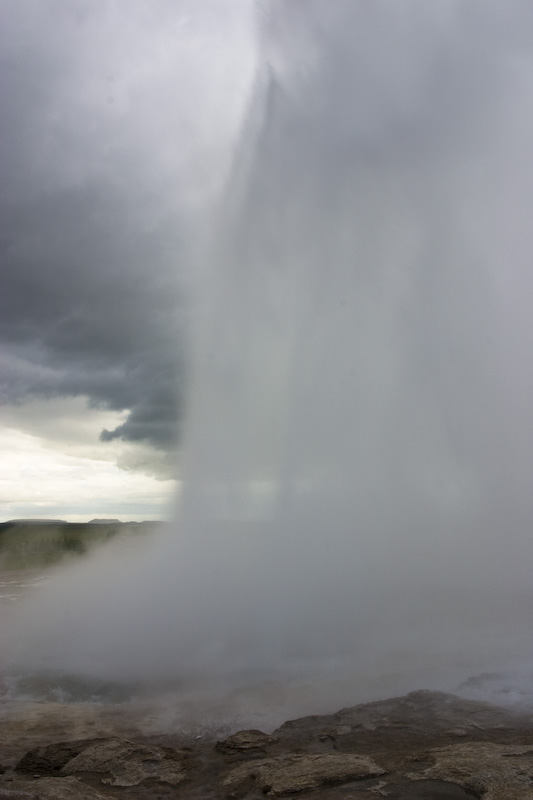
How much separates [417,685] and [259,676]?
356 cm

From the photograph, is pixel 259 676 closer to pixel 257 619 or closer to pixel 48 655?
pixel 257 619

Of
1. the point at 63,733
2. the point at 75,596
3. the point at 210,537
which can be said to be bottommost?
the point at 63,733

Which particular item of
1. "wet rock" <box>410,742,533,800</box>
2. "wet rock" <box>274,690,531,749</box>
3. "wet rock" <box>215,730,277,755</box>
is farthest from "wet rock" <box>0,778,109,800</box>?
"wet rock" <box>410,742,533,800</box>

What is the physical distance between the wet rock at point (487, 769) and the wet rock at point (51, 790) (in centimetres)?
423

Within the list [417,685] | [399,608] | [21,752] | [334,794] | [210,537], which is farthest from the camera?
[210,537]

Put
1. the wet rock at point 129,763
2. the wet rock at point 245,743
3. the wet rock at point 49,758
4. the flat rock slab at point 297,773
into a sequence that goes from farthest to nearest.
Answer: the wet rock at point 245,743, the wet rock at point 49,758, the wet rock at point 129,763, the flat rock slab at point 297,773

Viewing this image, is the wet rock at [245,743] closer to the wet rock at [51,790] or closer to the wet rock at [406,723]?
the wet rock at [406,723]

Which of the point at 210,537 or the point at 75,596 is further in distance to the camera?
the point at 210,537

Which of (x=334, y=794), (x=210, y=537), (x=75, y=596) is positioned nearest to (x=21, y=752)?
(x=334, y=794)

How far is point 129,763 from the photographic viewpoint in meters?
8.76

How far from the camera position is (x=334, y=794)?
7121 mm

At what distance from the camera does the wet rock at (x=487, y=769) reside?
22.4ft

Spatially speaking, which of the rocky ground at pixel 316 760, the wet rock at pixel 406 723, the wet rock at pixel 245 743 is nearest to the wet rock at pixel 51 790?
the rocky ground at pixel 316 760

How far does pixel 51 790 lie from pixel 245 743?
3.16 m
